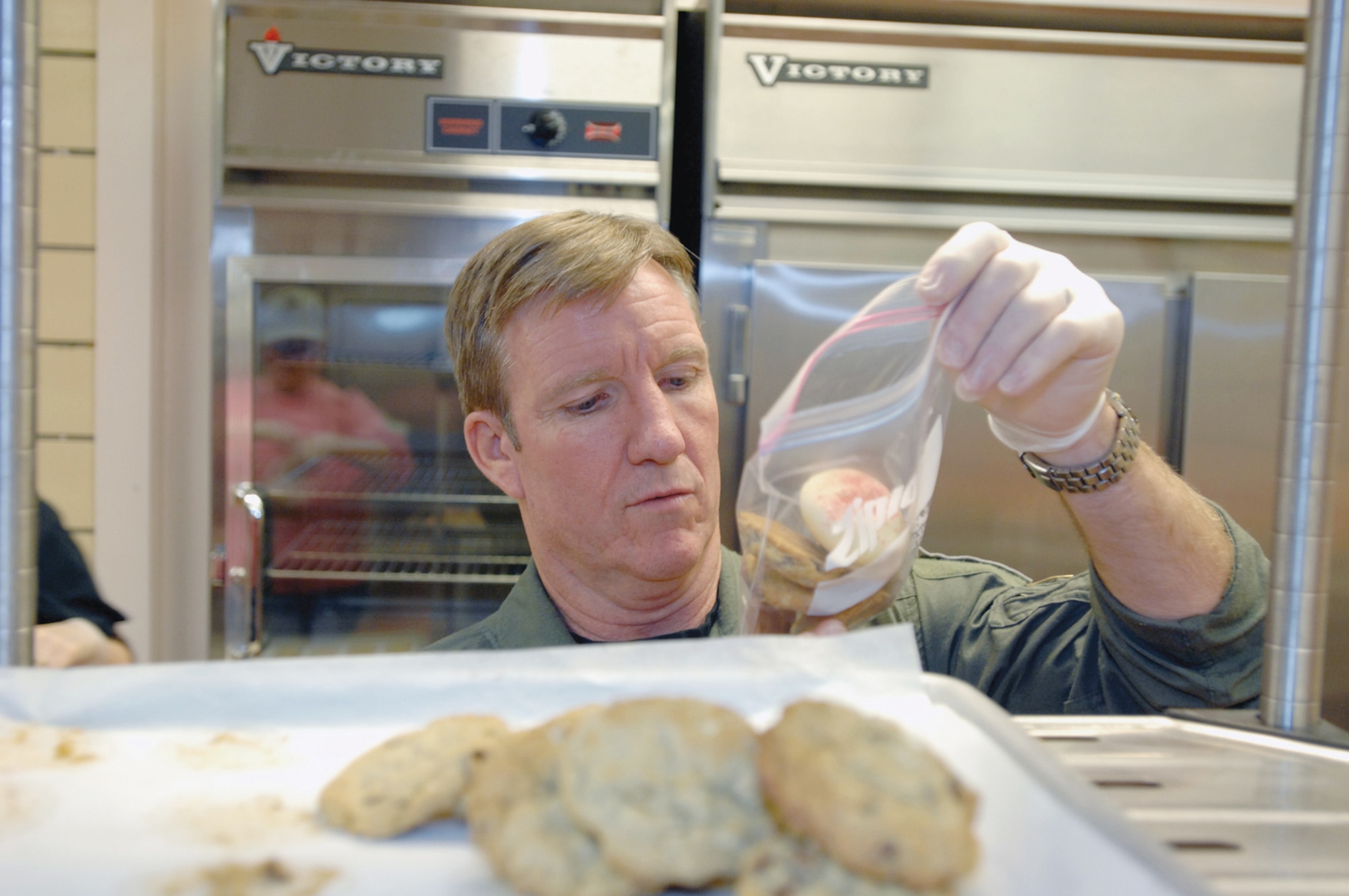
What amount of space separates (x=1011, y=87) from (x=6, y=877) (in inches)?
92.6

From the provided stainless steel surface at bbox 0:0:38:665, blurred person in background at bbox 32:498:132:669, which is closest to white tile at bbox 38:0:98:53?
blurred person in background at bbox 32:498:132:669

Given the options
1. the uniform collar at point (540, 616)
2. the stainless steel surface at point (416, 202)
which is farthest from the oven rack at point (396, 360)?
the uniform collar at point (540, 616)

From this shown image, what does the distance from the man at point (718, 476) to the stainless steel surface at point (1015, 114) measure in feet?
3.16

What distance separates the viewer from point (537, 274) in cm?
128

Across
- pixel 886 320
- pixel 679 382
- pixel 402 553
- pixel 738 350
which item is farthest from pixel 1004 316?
pixel 402 553

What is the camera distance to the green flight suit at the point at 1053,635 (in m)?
1.07

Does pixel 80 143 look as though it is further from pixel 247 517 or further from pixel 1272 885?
pixel 1272 885

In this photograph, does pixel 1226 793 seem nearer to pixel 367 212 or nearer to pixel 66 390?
pixel 367 212

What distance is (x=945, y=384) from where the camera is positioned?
3.14ft

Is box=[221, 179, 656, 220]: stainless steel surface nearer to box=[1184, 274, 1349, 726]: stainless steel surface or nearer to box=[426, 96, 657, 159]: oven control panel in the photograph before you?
Result: box=[426, 96, 657, 159]: oven control panel

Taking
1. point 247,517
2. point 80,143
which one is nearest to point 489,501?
point 247,517

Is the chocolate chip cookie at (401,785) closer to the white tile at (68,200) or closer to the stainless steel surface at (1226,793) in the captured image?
the stainless steel surface at (1226,793)

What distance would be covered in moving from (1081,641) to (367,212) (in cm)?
173

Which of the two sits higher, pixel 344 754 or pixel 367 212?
pixel 367 212
